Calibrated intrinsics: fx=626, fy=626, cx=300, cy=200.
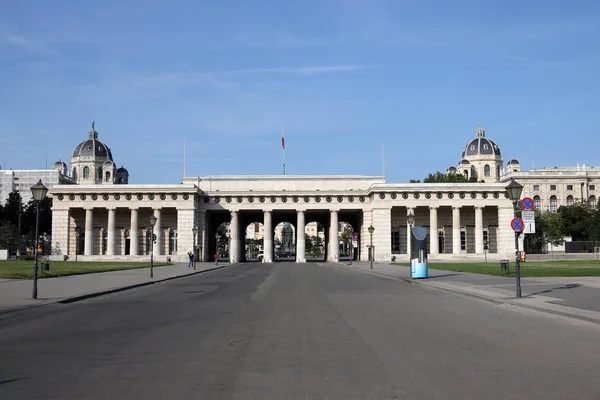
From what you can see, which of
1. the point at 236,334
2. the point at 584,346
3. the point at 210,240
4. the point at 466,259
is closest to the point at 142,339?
the point at 236,334

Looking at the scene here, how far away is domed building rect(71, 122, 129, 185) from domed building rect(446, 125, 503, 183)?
9239 centimetres

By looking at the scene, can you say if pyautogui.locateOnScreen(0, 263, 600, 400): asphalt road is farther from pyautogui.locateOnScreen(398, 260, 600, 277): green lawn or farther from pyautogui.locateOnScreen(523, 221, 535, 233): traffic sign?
pyautogui.locateOnScreen(398, 260, 600, 277): green lawn

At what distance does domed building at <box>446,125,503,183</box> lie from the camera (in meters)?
168

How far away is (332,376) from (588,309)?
38.5ft

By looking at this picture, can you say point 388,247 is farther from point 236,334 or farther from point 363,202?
point 236,334

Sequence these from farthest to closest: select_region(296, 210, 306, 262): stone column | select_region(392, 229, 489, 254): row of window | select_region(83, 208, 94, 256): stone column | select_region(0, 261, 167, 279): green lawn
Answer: select_region(392, 229, 489, 254): row of window, select_region(296, 210, 306, 262): stone column, select_region(83, 208, 94, 256): stone column, select_region(0, 261, 167, 279): green lawn

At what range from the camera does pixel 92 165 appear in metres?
164

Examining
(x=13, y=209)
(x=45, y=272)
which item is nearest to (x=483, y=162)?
(x=13, y=209)

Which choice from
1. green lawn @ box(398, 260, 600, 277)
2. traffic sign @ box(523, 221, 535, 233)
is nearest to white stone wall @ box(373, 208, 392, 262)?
green lawn @ box(398, 260, 600, 277)

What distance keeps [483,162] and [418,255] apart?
5462 inches

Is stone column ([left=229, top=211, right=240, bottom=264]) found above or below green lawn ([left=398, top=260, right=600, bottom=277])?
above

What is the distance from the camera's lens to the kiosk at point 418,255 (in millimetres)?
37188

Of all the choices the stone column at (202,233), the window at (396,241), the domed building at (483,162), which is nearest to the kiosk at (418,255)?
the window at (396,241)

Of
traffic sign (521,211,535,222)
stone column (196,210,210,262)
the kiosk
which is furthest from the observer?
stone column (196,210,210,262)
